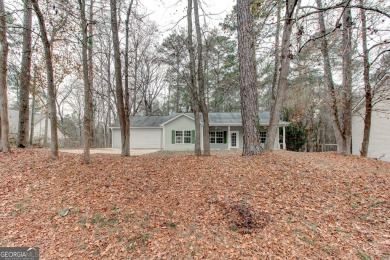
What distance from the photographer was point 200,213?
337cm

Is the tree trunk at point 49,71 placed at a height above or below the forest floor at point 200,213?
above

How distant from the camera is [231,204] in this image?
351 cm

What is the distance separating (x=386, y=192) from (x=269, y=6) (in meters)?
5.64

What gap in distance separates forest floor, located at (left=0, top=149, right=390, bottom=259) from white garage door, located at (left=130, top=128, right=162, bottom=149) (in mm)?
13609

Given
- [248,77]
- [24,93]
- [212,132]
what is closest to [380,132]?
[212,132]

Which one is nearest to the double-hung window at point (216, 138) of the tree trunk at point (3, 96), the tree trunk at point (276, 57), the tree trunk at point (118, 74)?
the tree trunk at point (276, 57)

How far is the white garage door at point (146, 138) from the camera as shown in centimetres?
1858

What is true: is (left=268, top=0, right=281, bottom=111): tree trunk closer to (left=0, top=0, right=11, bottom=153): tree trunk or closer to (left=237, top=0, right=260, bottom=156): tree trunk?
(left=237, top=0, right=260, bottom=156): tree trunk

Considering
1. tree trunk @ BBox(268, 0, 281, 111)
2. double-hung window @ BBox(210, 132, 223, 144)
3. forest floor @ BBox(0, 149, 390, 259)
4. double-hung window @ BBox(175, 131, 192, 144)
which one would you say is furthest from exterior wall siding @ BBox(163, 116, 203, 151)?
forest floor @ BBox(0, 149, 390, 259)

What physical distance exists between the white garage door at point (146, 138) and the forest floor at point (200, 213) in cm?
1361

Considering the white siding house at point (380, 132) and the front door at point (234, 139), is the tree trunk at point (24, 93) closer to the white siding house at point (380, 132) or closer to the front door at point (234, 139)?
the front door at point (234, 139)

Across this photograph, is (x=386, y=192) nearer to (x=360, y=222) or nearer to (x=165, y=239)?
(x=360, y=222)

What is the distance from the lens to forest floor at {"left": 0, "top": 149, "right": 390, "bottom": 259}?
2664 millimetres

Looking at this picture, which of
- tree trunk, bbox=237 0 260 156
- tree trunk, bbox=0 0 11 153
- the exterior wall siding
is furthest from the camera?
the exterior wall siding
